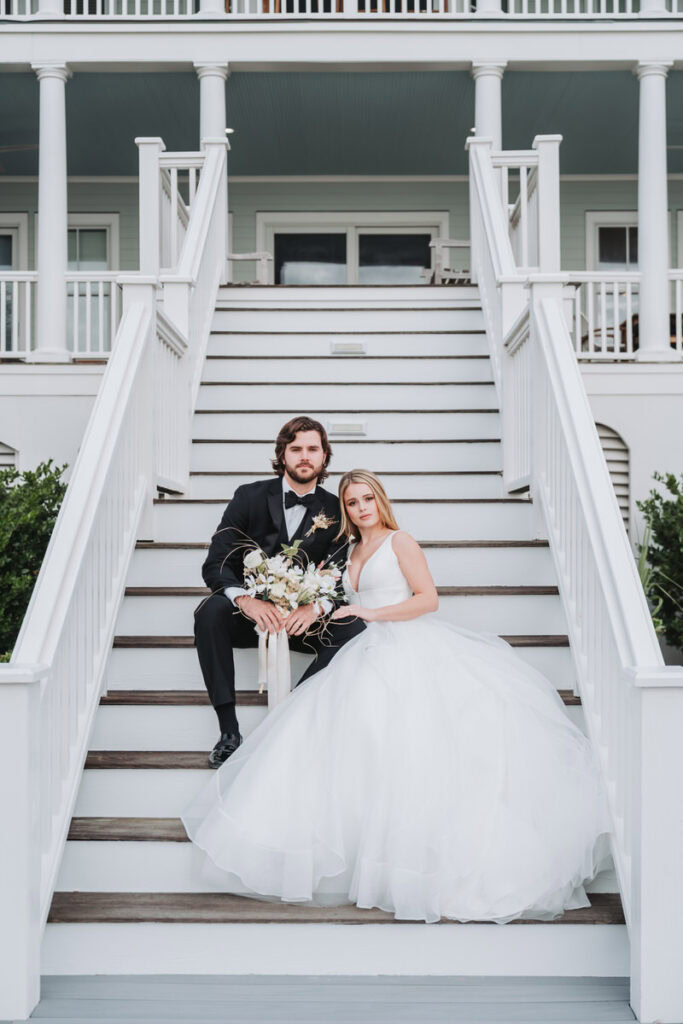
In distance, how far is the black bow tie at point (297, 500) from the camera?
11.9ft

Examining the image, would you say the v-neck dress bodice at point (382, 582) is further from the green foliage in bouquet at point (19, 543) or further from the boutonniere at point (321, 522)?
the green foliage in bouquet at point (19, 543)

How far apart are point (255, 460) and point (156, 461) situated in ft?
2.65

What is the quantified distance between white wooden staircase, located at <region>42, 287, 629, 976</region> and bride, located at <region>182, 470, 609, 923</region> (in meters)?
0.08

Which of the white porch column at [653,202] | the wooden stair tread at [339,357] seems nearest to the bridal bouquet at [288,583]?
the wooden stair tread at [339,357]

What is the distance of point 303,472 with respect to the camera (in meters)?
3.58

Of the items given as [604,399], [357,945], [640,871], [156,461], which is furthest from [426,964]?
[604,399]

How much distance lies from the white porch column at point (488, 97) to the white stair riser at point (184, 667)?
519 centimetres

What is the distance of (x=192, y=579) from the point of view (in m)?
4.00

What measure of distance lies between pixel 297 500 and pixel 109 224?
7.67m

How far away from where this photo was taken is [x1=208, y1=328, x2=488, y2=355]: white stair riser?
229 inches

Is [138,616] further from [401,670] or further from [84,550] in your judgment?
[401,670]

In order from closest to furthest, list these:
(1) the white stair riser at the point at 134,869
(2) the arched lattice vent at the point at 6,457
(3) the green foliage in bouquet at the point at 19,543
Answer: (1) the white stair riser at the point at 134,869 → (3) the green foliage in bouquet at the point at 19,543 → (2) the arched lattice vent at the point at 6,457

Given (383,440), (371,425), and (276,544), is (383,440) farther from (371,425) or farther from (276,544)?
(276,544)

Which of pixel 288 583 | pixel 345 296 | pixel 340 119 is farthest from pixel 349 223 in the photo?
pixel 288 583
